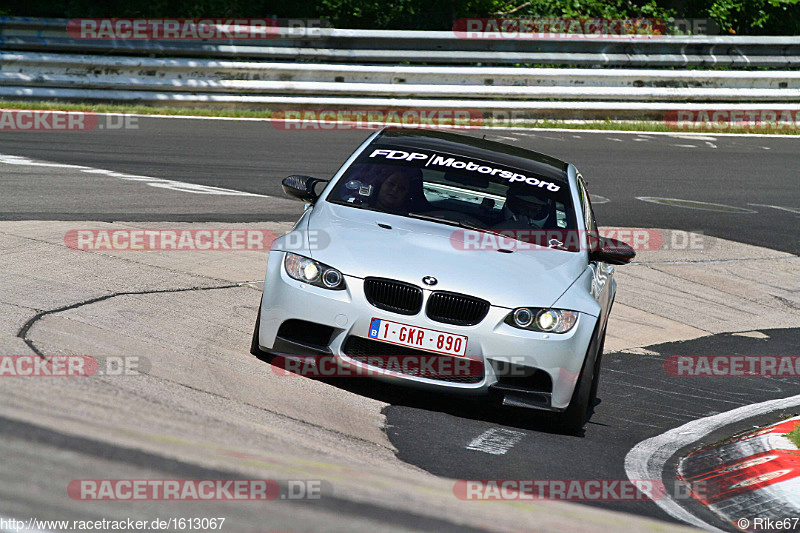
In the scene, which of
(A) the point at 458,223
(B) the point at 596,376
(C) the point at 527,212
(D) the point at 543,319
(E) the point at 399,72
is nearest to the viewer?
(D) the point at 543,319

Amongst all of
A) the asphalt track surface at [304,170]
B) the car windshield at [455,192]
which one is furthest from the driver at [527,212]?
the asphalt track surface at [304,170]

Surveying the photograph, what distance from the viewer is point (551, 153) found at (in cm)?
1641

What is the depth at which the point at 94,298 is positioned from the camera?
6992 mm

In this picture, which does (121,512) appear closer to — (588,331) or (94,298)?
(588,331)

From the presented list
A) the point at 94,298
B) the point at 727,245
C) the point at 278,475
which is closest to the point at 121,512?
the point at 278,475

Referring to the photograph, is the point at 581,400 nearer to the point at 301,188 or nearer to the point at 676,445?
the point at 676,445

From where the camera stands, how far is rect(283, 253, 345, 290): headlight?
5941 millimetres

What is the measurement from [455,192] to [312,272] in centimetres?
173

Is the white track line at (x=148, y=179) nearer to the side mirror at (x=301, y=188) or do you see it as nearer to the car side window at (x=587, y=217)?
the side mirror at (x=301, y=188)

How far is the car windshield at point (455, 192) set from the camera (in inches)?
274

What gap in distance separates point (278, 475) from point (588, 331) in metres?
2.68

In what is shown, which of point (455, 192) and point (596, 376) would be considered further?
point (455, 192)

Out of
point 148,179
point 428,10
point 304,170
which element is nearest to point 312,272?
point 148,179

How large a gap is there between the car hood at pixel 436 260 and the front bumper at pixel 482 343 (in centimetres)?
13
